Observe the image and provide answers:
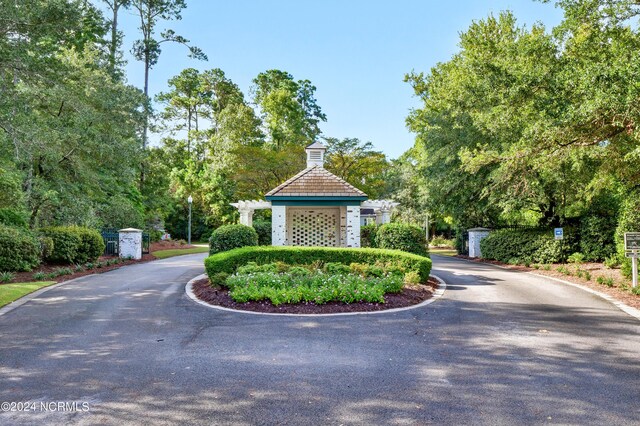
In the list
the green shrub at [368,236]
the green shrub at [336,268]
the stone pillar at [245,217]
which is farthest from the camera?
the stone pillar at [245,217]

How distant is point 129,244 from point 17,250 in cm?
660

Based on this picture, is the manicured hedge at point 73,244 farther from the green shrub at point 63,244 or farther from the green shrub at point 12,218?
the green shrub at point 12,218

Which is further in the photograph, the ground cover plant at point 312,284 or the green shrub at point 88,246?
the green shrub at point 88,246

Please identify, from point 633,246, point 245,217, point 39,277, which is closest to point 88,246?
point 39,277

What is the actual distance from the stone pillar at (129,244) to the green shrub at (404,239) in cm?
1246

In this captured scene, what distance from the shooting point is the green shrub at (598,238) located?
16.9m

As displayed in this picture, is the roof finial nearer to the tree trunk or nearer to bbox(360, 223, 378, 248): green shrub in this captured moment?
bbox(360, 223, 378, 248): green shrub

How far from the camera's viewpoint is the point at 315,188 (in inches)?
615

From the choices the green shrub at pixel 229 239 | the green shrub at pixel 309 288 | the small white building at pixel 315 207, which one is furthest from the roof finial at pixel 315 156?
the green shrub at pixel 309 288

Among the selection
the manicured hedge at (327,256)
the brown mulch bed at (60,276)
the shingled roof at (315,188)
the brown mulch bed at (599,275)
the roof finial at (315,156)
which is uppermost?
the roof finial at (315,156)

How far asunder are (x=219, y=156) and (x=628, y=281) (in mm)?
27656

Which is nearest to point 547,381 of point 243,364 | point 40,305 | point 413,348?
point 413,348

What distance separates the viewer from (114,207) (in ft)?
69.7

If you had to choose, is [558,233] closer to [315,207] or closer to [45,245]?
[315,207]
